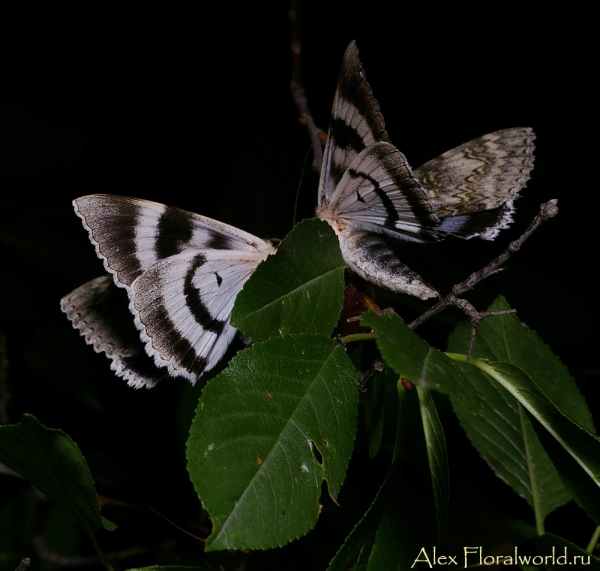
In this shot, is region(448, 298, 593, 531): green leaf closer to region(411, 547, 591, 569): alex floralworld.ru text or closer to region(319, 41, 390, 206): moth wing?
region(411, 547, 591, 569): alex floralworld.ru text

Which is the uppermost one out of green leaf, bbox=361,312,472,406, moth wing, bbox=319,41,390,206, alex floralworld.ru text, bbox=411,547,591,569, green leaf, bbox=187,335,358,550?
moth wing, bbox=319,41,390,206

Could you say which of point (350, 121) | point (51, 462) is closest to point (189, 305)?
point (51, 462)

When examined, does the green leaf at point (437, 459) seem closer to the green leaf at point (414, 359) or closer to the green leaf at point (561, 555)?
the green leaf at point (414, 359)

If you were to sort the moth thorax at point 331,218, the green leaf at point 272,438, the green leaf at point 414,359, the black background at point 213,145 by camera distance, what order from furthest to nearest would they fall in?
the black background at point 213,145 < the moth thorax at point 331,218 < the green leaf at point 272,438 < the green leaf at point 414,359

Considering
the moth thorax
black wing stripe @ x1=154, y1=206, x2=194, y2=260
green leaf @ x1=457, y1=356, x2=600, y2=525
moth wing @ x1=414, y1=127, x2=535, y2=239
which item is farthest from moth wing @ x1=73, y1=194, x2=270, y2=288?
green leaf @ x1=457, y1=356, x2=600, y2=525

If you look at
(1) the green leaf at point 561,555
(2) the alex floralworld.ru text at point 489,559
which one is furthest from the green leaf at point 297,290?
(1) the green leaf at point 561,555

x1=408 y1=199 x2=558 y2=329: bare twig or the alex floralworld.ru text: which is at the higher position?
x1=408 y1=199 x2=558 y2=329: bare twig

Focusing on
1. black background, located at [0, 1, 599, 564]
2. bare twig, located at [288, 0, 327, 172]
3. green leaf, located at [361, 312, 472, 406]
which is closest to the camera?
green leaf, located at [361, 312, 472, 406]
